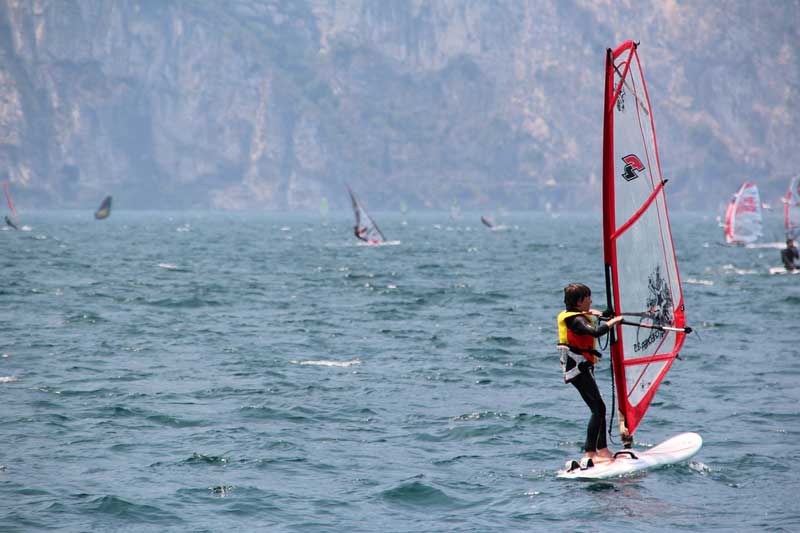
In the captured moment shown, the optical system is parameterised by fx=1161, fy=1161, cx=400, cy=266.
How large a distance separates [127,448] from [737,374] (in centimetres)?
1221

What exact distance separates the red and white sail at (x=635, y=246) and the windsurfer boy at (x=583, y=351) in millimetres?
298

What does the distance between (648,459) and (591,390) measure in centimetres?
144

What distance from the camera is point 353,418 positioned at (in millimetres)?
18250

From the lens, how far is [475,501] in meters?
13.6

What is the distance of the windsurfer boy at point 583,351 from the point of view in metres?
13.7

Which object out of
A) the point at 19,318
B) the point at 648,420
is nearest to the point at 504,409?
the point at 648,420

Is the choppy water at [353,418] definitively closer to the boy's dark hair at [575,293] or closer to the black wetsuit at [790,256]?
the boy's dark hair at [575,293]

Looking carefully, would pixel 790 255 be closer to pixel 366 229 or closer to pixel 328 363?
pixel 328 363

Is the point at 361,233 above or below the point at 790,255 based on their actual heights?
below

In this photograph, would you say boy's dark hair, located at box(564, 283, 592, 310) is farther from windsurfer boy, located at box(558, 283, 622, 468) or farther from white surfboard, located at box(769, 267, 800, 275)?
white surfboard, located at box(769, 267, 800, 275)

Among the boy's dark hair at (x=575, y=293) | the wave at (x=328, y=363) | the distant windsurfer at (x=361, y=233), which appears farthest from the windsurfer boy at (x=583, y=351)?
the distant windsurfer at (x=361, y=233)

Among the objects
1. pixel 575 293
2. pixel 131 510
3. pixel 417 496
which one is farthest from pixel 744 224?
pixel 131 510

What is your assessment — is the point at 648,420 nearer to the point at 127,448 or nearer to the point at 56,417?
the point at 127,448

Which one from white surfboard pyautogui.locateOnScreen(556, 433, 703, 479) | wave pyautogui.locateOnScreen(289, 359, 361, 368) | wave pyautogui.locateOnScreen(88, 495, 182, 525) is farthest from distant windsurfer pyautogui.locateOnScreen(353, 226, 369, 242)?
wave pyautogui.locateOnScreen(88, 495, 182, 525)
